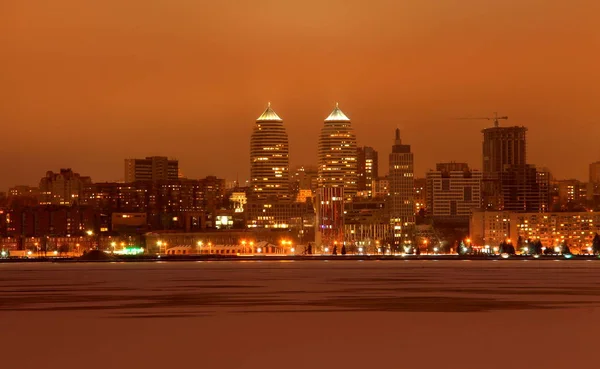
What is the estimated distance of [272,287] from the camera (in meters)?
75.6

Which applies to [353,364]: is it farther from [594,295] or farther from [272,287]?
[272,287]

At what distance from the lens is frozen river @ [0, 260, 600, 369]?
3494 centimetres

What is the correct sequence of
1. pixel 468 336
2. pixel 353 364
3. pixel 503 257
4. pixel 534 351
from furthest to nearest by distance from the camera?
pixel 503 257, pixel 468 336, pixel 534 351, pixel 353 364

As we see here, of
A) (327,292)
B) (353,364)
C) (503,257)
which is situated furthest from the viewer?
(503,257)

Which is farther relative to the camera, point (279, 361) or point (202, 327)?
point (202, 327)

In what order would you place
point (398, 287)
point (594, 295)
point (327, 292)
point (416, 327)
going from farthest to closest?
point (398, 287) → point (327, 292) → point (594, 295) → point (416, 327)

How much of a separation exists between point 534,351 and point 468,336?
424 cm

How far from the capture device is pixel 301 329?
143ft

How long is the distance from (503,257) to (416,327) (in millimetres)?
157538

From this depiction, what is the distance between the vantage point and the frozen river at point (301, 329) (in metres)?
34.9

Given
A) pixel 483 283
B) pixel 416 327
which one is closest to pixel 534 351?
pixel 416 327

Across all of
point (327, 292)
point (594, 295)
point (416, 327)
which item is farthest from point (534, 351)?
point (327, 292)

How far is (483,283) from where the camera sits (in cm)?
8169

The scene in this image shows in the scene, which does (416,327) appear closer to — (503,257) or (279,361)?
(279,361)
